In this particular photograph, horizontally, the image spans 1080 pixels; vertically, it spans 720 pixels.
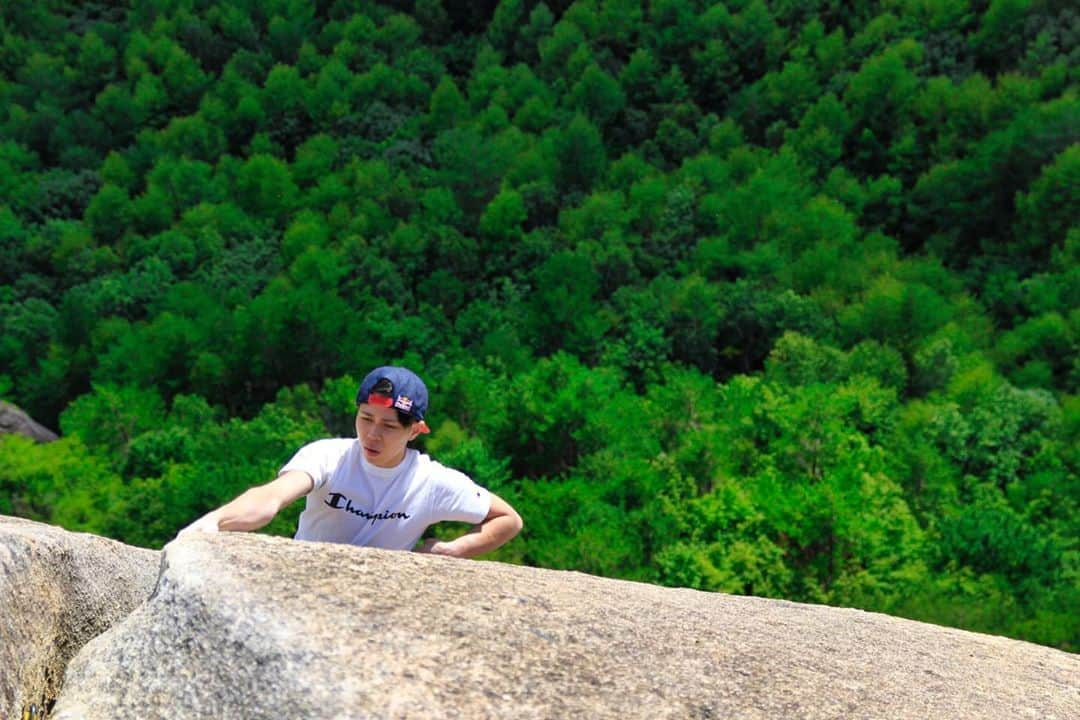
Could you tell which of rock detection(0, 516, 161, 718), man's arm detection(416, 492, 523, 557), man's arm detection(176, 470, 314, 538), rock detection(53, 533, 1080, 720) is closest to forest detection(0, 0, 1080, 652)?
man's arm detection(416, 492, 523, 557)

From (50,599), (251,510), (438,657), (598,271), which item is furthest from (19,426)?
(438,657)

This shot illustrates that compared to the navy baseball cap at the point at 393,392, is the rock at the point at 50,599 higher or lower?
lower

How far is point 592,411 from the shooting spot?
49.9m

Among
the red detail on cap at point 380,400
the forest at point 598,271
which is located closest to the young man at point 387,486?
the red detail on cap at point 380,400

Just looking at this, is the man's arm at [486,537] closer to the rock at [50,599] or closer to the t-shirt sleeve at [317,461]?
the t-shirt sleeve at [317,461]

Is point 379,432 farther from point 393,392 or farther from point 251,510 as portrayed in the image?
point 251,510

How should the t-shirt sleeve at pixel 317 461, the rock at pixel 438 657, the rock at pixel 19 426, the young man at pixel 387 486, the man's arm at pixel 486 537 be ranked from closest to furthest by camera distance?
the rock at pixel 438 657, the t-shirt sleeve at pixel 317 461, the young man at pixel 387 486, the man's arm at pixel 486 537, the rock at pixel 19 426

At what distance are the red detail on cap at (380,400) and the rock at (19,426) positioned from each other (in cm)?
5310

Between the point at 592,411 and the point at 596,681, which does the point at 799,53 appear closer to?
the point at 592,411

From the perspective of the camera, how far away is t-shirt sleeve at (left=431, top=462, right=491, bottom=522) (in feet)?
21.6

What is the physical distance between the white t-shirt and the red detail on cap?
0.27 meters

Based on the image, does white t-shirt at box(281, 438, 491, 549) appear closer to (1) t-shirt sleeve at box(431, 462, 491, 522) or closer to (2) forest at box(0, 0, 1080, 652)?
(1) t-shirt sleeve at box(431, 462, 491, 522)

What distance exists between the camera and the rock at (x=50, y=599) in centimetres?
555

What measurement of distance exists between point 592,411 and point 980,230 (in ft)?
126
